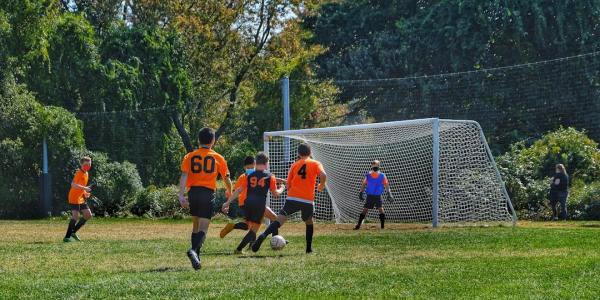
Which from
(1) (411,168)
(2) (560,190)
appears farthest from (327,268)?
(2) (560,190)

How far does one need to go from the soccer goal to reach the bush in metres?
6.55

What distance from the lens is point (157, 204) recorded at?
1283 inches

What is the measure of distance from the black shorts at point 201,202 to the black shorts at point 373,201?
10.9 meters

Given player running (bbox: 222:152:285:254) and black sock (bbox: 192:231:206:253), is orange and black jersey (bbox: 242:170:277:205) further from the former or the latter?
black sock (bbox: 192:231:206:253)

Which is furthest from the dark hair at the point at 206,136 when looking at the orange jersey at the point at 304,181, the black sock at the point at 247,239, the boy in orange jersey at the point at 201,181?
the orange jersey at the point at 304,181

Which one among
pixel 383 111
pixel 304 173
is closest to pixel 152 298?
pixel 304 173

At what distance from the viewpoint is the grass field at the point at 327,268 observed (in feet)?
31.1

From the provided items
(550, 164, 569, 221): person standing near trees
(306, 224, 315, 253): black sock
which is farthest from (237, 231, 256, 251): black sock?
(550, 164, 569, 221): person standing near trees

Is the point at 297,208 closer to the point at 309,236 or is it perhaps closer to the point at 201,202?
the point at 309,236

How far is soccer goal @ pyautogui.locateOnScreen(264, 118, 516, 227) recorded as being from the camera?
2417 cm

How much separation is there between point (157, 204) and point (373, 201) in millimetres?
11552

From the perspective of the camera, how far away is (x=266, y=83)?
38.8m

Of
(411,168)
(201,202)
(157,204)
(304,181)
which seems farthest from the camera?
(157,204)

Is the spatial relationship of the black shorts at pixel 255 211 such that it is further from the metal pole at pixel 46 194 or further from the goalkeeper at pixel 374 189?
the metal pole at pixel 46 194
